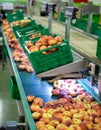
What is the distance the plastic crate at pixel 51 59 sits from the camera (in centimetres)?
254

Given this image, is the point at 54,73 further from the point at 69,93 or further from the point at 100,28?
the point at 100,28

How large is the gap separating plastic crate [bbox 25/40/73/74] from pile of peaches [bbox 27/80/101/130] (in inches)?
20.7

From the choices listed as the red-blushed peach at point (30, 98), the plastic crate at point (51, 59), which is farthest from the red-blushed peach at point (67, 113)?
the plastic crate at point (51, 59)

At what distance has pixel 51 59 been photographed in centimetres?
255

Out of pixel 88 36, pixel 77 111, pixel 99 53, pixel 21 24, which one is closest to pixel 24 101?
pixel 77 111

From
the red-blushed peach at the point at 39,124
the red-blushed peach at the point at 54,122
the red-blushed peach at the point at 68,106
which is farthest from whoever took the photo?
the red-blushed peach at the point at 68,106

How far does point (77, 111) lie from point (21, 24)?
3.00m

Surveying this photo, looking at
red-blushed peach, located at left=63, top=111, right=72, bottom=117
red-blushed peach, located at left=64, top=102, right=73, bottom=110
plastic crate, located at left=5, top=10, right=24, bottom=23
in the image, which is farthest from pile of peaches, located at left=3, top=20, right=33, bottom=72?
red-blushed peach, located at left=63, top=111, right=72, bottom=117

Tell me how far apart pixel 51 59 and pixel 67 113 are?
0.68 metres

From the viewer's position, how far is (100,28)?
22.1 ft

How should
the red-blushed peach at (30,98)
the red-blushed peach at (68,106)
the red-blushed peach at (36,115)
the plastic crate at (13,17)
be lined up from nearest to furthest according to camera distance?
the red-blushed peach at (36,115), the red-blushed peach at (68,106), the red-blushed peach at (30,98), the plastic crate at (13,17)

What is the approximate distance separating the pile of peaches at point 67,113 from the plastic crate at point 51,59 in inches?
20.7

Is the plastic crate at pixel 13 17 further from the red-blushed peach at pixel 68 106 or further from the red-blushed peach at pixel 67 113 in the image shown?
the red-blushed peach at pixel 67 113

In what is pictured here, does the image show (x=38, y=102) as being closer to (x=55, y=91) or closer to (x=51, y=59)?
(x=55, y=91)
